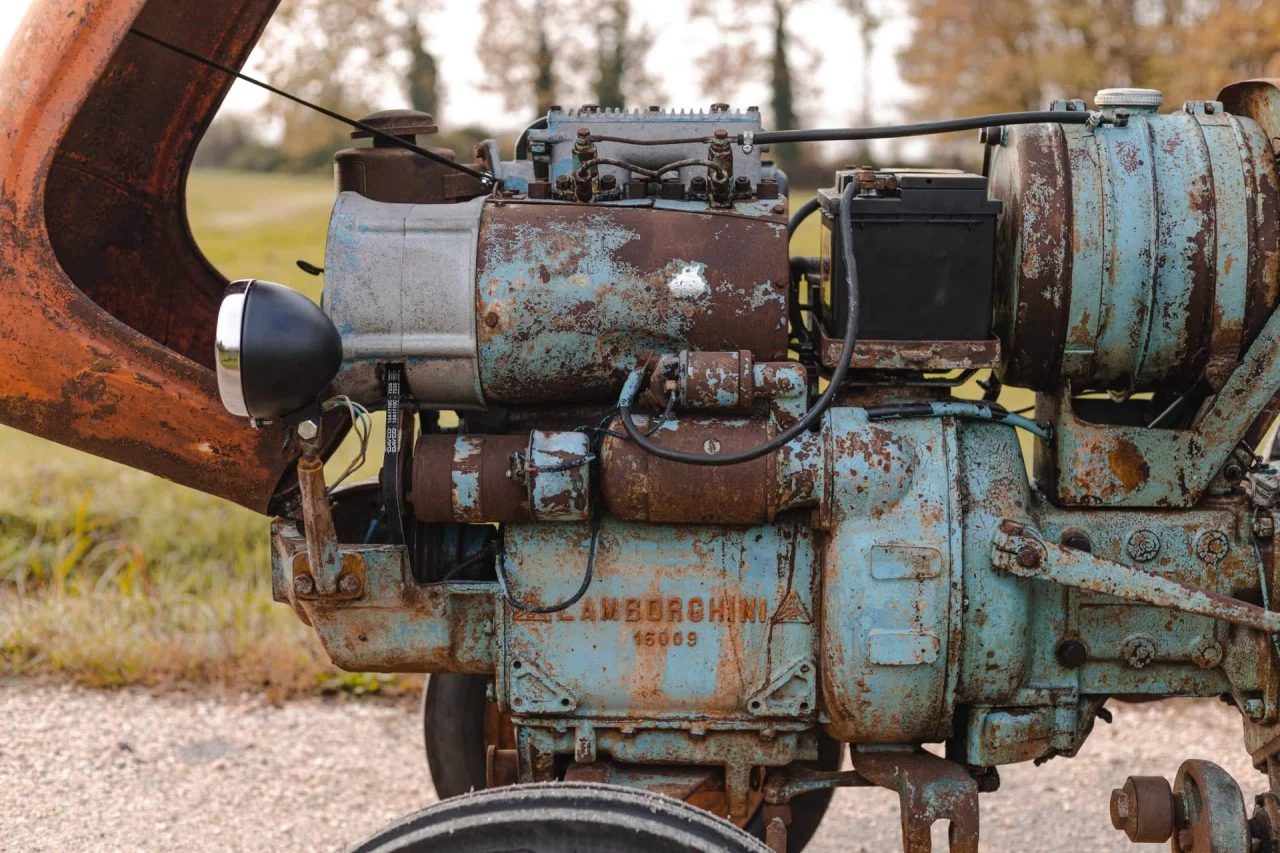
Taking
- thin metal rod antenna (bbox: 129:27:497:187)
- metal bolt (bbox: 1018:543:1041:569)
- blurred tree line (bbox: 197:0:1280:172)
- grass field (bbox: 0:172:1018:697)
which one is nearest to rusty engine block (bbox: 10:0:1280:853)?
metal bolt (bbox: 1018:543:1041:569)

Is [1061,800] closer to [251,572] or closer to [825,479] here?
[825,479]

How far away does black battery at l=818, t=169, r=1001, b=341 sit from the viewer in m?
2.48

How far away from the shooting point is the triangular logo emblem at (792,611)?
2.52 meters

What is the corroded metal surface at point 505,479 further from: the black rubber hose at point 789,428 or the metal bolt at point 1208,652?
the metal bolt at point 1208,652

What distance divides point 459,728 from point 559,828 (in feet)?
3.87

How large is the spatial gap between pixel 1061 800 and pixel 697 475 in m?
2.06

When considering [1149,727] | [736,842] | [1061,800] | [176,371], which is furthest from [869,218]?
[1149,727]

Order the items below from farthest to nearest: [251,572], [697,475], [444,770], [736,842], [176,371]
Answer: [251,572] < [444,770] < [176,371] < [697,475] < [736,842]

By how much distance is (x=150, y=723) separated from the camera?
4129 millimetres

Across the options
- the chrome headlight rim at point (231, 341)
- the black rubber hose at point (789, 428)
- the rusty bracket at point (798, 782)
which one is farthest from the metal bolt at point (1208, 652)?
the chrome headlight rim at point (231, 341)

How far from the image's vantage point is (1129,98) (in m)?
2.59

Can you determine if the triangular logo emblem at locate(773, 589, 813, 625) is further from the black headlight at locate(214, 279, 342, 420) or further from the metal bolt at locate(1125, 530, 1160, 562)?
the black headlight at locate(214, 279, 342, 420)

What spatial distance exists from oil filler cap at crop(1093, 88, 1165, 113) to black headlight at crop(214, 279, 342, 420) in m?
1.51

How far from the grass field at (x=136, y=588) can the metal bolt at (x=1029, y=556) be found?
102 inches
